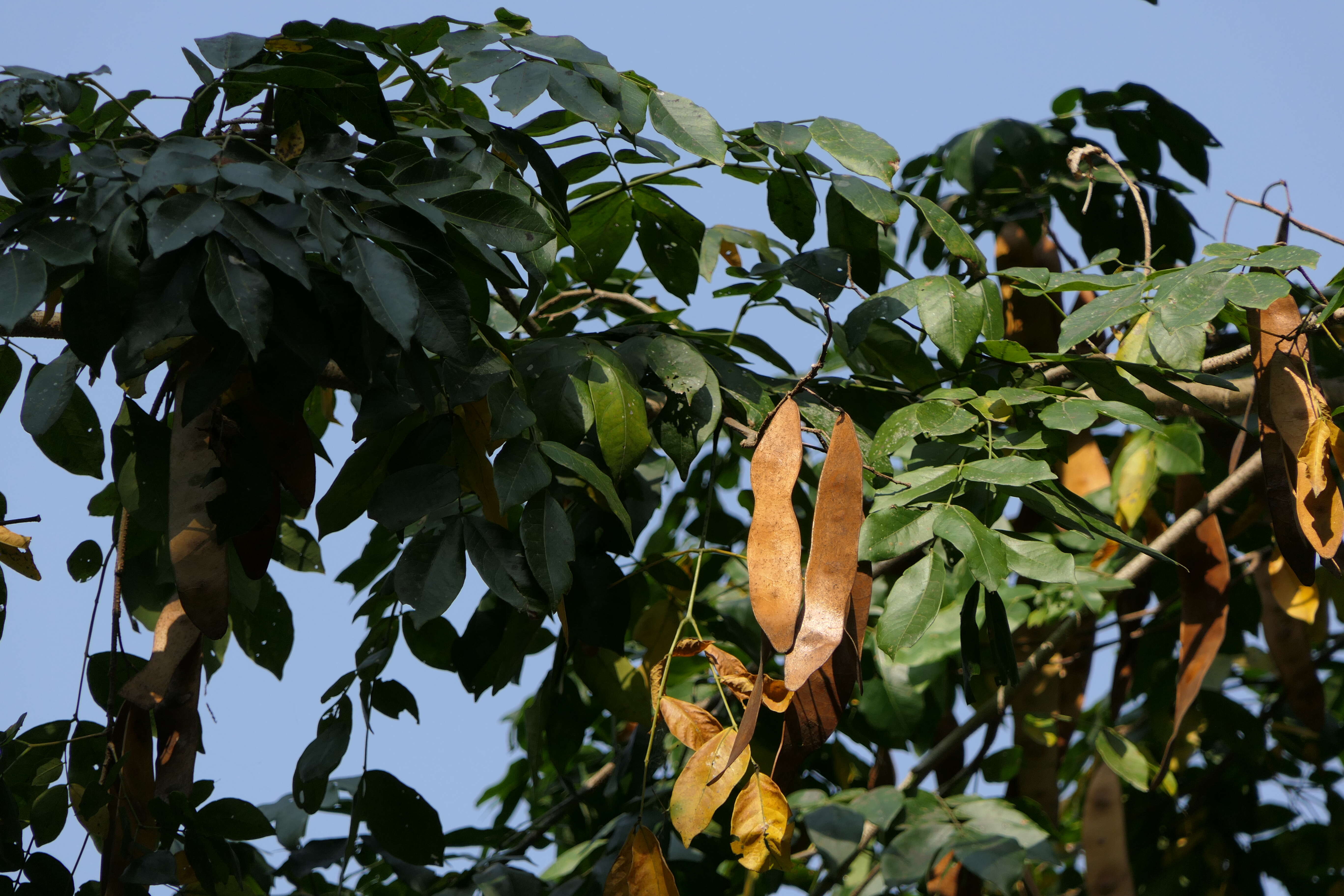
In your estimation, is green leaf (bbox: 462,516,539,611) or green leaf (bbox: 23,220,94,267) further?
green leaf (bbox: 462,516,539,611)

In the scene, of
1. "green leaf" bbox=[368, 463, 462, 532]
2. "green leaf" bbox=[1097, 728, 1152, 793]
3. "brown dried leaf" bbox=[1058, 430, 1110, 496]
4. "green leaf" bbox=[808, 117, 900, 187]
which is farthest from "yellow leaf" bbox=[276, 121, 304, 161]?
"green leaf" bbox=[1097, 728, 1152, 793]

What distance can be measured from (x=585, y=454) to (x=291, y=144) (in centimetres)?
51

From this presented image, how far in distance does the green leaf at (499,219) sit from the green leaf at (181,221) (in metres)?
0.25

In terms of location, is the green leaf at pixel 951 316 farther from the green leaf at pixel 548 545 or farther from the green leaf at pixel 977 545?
the green leaf at pixel 548 545

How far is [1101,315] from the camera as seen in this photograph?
1436 millimetres

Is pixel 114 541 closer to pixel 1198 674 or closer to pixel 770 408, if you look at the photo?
pixel 770 408

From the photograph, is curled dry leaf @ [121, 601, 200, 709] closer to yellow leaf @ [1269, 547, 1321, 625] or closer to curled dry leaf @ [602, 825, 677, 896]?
curled dry leaf @ [602, 825, 677, 896]

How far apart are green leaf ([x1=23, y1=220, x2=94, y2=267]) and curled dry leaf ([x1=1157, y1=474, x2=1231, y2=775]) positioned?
1589 millimetres

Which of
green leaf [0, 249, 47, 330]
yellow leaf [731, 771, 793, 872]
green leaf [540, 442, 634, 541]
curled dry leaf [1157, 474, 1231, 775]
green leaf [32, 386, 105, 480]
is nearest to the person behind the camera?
green leaf [0, 249, 47, 330]

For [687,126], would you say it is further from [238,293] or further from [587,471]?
[238,293]

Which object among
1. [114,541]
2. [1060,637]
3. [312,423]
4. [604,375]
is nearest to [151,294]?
[604,375]

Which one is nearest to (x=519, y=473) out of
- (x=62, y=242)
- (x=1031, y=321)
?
(x=62, y=242)

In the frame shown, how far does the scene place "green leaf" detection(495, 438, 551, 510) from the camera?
122 cm

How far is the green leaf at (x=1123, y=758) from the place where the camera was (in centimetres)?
220
